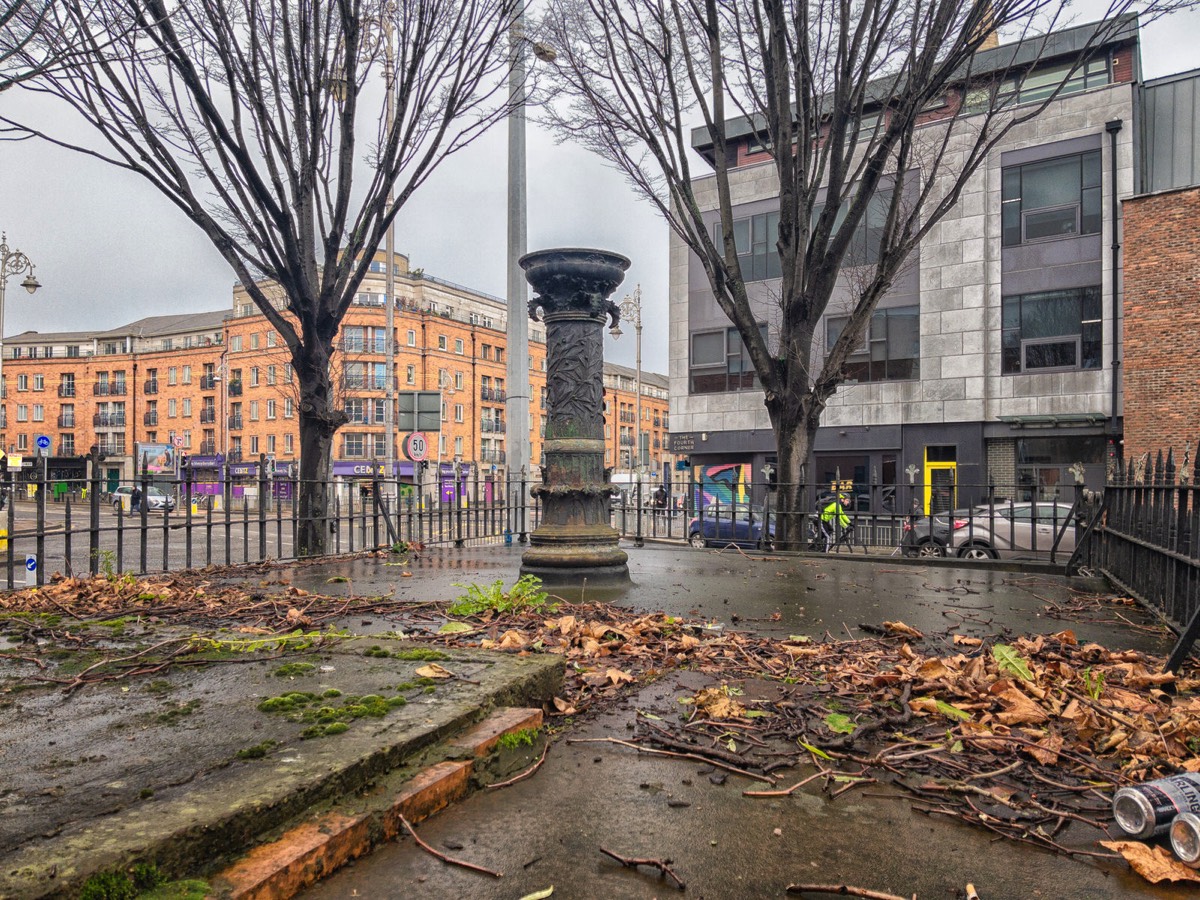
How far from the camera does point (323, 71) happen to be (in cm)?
1007

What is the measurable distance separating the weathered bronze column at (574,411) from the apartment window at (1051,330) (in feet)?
71.5

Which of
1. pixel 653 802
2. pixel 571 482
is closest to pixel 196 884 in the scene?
pixel 653 802

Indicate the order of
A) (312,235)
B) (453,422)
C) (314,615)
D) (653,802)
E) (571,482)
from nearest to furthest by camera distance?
(653,802) < (314,615) < (571,482) < (312,235) < (453,422)

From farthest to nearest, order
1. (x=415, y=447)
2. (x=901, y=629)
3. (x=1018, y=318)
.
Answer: (x=1018, y=318)
(x=415, y=447)
(x=901, y=629)

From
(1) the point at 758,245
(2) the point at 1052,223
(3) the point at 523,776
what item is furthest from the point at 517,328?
(2) the point at 1052,223

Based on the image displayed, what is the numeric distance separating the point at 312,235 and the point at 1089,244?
2362 cm

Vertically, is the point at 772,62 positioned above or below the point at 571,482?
above

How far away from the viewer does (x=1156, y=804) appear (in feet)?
7.54

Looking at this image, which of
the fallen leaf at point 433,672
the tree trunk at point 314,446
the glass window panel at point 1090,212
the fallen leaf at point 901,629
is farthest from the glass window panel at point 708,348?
the fallen leaf at point 433,672

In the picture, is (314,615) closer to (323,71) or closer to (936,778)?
(936,778)

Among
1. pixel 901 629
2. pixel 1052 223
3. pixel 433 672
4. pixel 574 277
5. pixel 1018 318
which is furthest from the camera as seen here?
pixel 1018 318

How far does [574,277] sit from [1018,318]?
74.1ft

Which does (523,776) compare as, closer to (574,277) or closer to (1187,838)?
(1187,838)

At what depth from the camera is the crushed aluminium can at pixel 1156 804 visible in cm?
228
